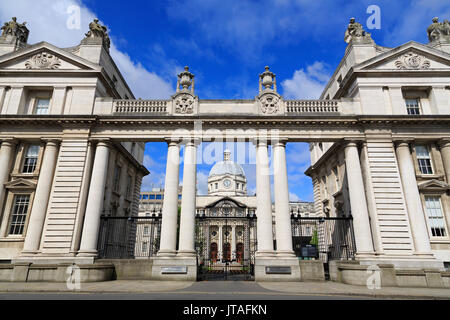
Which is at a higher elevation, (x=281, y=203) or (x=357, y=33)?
(x=357, y=33)

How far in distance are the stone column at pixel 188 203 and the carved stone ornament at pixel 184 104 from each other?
2539mm

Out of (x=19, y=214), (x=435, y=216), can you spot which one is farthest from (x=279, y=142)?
(x=19, y=214)

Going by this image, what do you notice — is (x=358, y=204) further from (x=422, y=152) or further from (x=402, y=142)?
(x=422, y=152)

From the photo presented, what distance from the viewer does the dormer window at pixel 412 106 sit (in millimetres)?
21547

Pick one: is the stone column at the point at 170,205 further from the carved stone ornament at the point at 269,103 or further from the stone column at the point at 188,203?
the carved stone ornament at the point at 269,103

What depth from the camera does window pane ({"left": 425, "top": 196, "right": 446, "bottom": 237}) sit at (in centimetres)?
1877

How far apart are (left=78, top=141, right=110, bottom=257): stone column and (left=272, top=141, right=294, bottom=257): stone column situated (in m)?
11.9

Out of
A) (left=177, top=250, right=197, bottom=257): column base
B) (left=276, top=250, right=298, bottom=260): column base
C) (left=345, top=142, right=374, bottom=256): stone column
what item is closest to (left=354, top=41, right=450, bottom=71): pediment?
(left=345, top=142, right=374, bottom=256): stone column

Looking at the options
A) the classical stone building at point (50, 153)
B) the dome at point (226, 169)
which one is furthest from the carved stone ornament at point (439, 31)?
A: the dome at point (226, 169)

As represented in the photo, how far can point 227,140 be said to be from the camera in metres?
20.3

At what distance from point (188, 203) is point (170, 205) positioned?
123 centimetres
